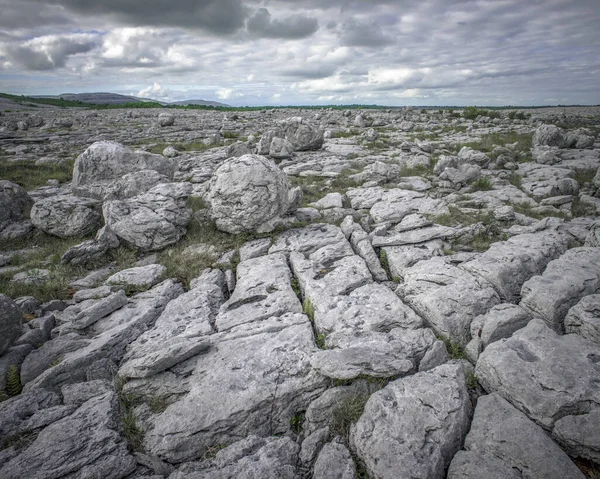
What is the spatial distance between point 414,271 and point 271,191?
5.71 metres

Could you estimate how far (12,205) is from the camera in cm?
1244

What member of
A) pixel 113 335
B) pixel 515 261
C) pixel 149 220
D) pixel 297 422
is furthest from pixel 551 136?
pixel 113 335

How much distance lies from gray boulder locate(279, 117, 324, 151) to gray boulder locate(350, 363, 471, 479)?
23.3 meters

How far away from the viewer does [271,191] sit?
438 inches

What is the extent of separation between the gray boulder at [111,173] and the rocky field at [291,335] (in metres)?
0.20

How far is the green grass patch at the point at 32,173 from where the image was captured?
18.1 meters

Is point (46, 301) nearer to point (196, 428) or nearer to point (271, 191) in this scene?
point (196, 428)

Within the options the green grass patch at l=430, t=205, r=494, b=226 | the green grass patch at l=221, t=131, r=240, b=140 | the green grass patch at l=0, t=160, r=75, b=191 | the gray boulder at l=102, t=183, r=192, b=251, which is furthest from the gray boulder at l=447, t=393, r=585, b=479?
the green grass patch at l=221, t=131, r=240, b=140

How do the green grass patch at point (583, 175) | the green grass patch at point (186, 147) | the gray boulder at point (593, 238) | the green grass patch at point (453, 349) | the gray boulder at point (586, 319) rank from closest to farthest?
the gray boulder at point (586, 319)
the green grass patch at point (453, 349)
the gray boulder at point (593, 238)
the green grass patch at point (583, 175)
the green grass patch at point (186, 147)

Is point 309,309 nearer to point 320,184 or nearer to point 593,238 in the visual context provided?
point 593,238

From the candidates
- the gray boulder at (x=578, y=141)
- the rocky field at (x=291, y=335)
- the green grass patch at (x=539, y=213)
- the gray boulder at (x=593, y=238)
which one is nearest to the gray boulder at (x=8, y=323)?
the rocky field at (x=291, y=335)

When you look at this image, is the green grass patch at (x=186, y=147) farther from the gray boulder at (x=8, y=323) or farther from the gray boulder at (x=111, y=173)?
the gray boulder at (x=8, y=323)

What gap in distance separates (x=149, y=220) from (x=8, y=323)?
5057mm

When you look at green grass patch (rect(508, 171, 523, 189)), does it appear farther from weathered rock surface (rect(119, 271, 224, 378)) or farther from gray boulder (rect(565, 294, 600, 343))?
weathered rock surface (rect(119, 271, 224, 378))
